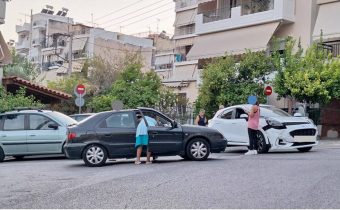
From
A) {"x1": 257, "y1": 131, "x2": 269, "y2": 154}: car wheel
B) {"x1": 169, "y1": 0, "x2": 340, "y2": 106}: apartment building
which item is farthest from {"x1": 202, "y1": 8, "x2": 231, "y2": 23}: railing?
{"x1": 257, "y1": 131, "x2": 269, "y2": 154}: car wheel

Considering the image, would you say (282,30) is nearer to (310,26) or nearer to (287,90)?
(310,26)

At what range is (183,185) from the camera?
9.83 metres

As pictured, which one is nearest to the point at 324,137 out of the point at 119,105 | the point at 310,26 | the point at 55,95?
the point at 310,26

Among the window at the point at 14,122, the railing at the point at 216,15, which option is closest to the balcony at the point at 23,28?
the railing at the point at 216,15

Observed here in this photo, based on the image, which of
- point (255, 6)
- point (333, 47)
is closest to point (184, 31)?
point (255, 6)

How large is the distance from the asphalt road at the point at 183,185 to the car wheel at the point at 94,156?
1.21ft

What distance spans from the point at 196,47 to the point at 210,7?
12.6 feet

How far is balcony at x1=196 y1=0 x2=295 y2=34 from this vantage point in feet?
106

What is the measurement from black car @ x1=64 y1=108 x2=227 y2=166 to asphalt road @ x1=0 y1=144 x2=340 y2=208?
566 millimetres

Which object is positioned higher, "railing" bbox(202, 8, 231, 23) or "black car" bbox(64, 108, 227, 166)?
"railing" bbox(202, 8, 231, 23)

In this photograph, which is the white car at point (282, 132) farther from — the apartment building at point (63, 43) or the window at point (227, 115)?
the apartment building at point (63, 43)

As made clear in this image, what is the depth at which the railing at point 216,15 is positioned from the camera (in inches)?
1500

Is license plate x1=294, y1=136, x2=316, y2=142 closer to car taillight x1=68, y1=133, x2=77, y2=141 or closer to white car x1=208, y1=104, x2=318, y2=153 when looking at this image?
white car x1=208, y1=104, x2=318, y2=153

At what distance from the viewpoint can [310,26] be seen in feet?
103
